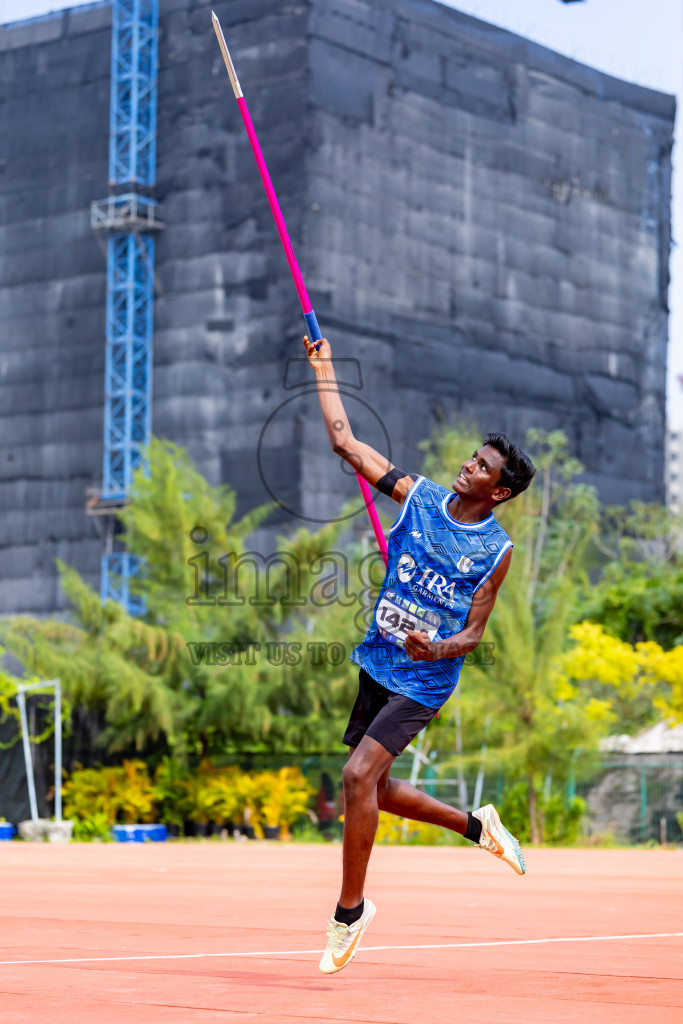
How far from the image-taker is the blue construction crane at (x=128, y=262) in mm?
49656

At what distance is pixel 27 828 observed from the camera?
2520 centimetres

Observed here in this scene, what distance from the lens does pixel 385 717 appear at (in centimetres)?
598

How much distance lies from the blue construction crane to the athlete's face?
43.0 m

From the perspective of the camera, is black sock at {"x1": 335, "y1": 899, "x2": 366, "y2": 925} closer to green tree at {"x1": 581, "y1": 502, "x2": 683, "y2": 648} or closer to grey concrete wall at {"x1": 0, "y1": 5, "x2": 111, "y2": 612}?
green tree at {"x1": 581, "y1": 502, "x2": 683, "y2": 648}

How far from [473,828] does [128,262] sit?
148ft

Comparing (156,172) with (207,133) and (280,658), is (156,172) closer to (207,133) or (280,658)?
(207,133)

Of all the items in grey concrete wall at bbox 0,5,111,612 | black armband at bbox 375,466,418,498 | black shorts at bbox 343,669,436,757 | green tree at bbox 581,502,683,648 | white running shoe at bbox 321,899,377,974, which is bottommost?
green tree at bbox 581,502,683,648

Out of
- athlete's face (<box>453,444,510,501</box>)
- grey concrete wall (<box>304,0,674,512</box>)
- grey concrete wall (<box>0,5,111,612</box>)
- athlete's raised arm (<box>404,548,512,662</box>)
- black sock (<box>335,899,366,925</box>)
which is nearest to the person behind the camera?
black sock (<box>335,899,366,925</box>)

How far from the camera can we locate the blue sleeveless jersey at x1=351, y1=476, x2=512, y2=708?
611cm

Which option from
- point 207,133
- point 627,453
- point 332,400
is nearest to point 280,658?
point 332,400

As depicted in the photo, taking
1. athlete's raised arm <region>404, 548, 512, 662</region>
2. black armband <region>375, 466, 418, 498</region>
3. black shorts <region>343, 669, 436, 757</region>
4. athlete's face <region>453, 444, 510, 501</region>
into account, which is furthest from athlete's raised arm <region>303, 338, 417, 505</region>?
black shorts <region>343, 669, 436, 757</region>

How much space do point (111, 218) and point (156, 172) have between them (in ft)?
7.23

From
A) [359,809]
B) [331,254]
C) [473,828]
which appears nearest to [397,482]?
[359,809]

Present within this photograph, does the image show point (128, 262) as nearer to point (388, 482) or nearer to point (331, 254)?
point (331, 254)
